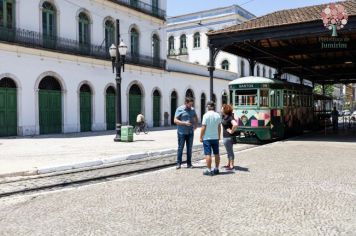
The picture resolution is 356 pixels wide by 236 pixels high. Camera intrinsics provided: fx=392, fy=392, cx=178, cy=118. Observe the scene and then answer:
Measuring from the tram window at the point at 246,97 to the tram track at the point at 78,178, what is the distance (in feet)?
22.0

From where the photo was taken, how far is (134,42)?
1234 inches

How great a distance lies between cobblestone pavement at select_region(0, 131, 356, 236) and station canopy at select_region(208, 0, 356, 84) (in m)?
10.8

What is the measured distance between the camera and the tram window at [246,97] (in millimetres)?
17812

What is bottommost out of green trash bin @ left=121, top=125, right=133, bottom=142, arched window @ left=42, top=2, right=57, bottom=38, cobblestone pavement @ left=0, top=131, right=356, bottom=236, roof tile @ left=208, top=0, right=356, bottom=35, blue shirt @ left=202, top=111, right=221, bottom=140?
cobblestone pavement @ left=0, top=131, right=356, bottom=236

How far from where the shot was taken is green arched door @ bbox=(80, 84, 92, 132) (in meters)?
26.1

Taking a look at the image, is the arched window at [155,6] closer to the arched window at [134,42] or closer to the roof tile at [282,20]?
the arched window at [134,42]

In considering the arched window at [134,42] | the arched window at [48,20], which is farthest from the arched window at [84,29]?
the arched window at [134,42]

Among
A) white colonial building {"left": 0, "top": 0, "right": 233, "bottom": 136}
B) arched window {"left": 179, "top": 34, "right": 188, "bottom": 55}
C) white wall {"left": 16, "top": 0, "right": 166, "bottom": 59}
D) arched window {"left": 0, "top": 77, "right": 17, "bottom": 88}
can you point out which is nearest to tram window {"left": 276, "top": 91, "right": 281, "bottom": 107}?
white colonial building {"left": 0, "top": 0, "right": 233, "bottom": 136}

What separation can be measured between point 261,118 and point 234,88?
197cm

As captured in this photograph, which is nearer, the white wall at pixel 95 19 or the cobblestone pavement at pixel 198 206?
the cobblestone pavement at pixel 198 206

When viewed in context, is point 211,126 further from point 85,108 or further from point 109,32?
point 109,32

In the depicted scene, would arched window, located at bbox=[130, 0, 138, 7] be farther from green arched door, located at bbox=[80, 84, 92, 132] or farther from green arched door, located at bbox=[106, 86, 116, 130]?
green arched door, located at bbox=[80, 84, 92, 132]

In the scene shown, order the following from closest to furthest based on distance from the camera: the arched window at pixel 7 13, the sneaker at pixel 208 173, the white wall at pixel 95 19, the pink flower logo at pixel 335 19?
1. the sneaker at pixel 208 173
2. the pink flower logo at pixel 335 19
3. the arched window at pixel 7 13
4. the white wall at pixel 95 19

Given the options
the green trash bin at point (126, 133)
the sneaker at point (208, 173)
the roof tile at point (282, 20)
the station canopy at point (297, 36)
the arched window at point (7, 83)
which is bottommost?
the sneaker at point (208, 173)
